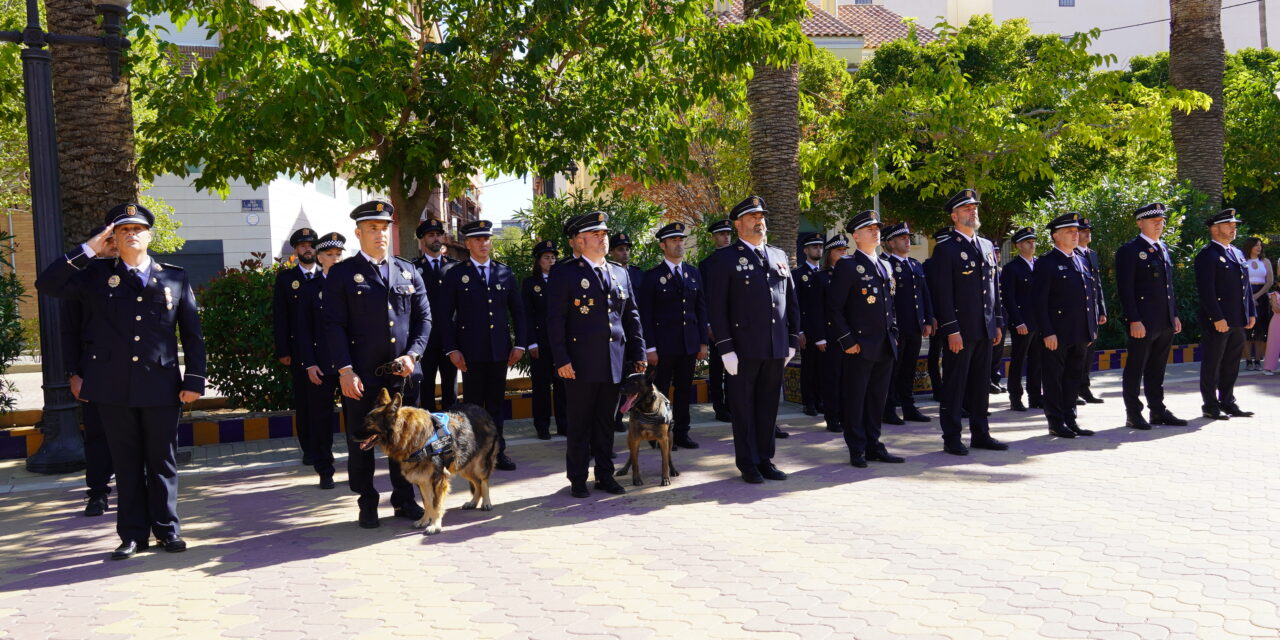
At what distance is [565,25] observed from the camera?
1003 cm

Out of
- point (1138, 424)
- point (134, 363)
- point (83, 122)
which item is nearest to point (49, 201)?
point (83, 122)

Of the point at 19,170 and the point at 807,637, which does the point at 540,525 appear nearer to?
the point at 807,637

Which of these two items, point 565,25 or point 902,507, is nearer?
point 902,507

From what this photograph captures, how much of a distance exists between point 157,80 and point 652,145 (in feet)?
17.3

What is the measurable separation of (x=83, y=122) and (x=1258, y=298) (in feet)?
48.7

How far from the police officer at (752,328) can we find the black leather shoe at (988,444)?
2.12 meters

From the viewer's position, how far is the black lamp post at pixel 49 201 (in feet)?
28.1

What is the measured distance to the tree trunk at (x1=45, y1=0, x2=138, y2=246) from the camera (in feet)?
30.1

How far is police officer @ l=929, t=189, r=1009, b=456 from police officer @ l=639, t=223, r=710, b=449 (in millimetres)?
2157

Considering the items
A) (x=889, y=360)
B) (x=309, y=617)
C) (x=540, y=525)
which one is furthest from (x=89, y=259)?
(x=889, y=360)

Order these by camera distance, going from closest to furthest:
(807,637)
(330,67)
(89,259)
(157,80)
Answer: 1. (807,637)
2. (89,259)
3. (330,67)
4. (157,80)

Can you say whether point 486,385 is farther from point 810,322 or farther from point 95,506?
point 810,322

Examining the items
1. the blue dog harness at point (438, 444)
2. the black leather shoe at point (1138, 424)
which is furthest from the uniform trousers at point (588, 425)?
the black leather shoe at point (1138, 424)

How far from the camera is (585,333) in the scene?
7.36 m
